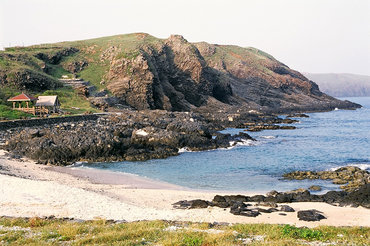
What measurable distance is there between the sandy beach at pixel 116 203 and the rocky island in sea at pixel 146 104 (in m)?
0.27

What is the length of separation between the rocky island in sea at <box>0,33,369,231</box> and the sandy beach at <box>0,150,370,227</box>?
27 cm

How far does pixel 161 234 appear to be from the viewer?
486 inches

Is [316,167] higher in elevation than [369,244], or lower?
lower

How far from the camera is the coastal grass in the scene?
11320 millimetres

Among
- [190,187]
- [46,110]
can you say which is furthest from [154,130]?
[46,110]

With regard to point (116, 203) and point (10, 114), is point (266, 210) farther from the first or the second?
point (10, 114)

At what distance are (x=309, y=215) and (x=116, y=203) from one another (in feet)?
32.6

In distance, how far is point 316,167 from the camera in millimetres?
32406

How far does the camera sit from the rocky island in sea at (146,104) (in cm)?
2441

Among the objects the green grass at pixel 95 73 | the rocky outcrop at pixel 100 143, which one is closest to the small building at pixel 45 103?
the rocky outcrop at pixel 100 143

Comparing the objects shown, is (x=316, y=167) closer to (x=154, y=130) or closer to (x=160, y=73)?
(x=154, y=130)

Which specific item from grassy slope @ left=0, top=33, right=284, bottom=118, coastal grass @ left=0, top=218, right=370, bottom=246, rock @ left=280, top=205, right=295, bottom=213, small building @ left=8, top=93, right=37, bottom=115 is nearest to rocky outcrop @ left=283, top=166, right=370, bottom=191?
rock @ left=280, top=205, right=295, bottom=213

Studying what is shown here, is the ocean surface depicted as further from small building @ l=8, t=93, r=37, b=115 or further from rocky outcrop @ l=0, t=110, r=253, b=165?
small building @ l=8, t=93, r=37, b=115

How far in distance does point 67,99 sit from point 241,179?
50.9 m
